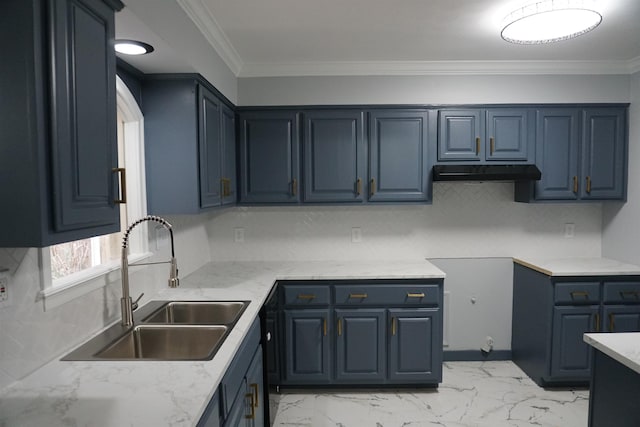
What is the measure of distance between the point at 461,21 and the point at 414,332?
2.08m

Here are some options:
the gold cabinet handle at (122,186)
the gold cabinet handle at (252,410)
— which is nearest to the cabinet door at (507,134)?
the gold cabinet handle at (252,410)

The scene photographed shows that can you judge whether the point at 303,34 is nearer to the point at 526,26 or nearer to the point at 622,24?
the point at 526,26

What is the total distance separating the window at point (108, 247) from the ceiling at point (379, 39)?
0.30 meters

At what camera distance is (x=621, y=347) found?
1460mm

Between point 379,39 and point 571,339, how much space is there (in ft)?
8.50

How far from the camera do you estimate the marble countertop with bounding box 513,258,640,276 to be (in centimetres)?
278

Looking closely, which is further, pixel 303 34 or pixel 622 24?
pixel 303 34

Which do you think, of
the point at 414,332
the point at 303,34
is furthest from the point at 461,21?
the point at 414,332

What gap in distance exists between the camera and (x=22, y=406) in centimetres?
112

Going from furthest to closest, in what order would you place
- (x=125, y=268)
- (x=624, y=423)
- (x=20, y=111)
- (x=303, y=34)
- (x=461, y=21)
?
1. (x=303, y=34)
2. (x=461, y=21)
3. (x=125, y=268)
4. (x=624, y=423)
5. (x=20, y=111)

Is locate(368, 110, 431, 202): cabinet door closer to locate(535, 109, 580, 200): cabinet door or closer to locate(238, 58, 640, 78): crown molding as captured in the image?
locate(238, 58, 640, 78): crown molding

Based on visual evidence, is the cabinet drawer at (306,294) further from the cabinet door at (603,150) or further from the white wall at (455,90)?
the cabinet door at (603,150)

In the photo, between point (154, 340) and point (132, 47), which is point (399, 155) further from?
point (154, 340)

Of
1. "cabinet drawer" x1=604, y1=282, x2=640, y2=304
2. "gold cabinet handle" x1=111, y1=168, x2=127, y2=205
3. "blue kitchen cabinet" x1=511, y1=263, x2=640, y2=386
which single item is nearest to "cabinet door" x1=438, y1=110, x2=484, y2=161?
"blue kitchen cabinet" x1=511, y1=263, x2=640, y2=386
